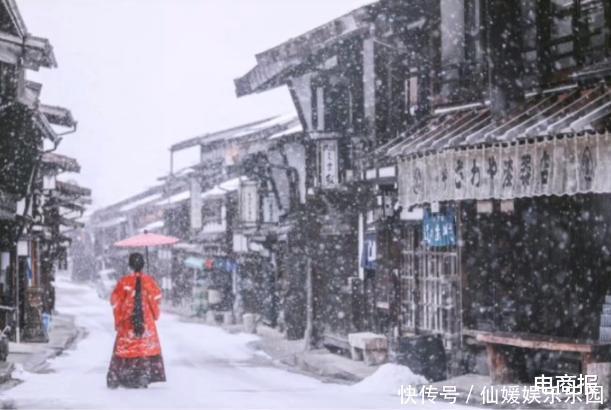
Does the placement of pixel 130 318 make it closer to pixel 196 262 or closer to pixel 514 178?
pixel 514 178

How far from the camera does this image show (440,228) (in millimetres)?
18453

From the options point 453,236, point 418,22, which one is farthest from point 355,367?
point 418,22

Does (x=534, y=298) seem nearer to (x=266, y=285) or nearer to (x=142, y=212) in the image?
(x=266, y=285)

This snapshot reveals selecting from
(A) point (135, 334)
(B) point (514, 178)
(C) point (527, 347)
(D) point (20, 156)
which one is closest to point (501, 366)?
(C) point (527, 347)

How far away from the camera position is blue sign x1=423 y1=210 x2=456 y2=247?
18094 mm

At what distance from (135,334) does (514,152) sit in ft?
22.0

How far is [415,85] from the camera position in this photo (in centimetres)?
2052

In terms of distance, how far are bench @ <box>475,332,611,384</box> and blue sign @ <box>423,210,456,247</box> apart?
2279 mm

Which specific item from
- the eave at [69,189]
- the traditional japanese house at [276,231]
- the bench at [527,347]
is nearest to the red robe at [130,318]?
the bench at [527,347]

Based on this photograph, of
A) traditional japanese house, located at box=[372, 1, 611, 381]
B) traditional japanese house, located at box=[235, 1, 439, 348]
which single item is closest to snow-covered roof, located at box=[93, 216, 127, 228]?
traditional japanese house, located at box=[235, 1, 439, 348]

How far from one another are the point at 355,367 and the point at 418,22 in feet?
25.0

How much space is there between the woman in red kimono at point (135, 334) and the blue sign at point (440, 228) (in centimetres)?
593

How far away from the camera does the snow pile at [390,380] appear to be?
16.0 m

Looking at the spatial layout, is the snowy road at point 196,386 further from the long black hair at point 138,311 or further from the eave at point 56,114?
the eave at point 56,114
